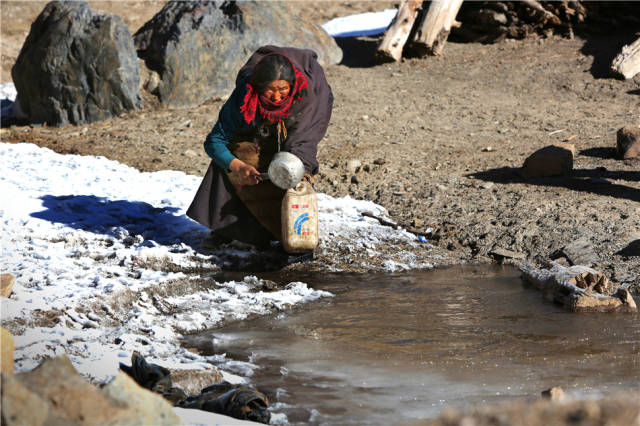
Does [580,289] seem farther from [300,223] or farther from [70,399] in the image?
[70,399]

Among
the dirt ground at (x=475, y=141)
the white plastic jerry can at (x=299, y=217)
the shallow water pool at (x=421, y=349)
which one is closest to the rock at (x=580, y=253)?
the dirt ground at (x=475, y=141)

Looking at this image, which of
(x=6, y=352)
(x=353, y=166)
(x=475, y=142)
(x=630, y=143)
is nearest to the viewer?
(x=6, y=352)

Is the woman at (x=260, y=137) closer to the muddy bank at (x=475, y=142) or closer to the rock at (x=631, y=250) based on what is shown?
the muddy bank at (x=475, y=142)

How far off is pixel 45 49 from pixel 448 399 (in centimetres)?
841

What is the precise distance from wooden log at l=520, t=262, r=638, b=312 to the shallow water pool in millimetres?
70

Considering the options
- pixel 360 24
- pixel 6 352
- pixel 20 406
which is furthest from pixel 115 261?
pixel 360 24

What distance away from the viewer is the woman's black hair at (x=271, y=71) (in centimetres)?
429

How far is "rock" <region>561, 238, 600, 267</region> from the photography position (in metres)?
4.78

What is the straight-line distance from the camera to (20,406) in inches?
75.1

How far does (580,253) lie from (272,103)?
229 cm

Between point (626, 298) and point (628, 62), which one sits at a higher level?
point (628, 62)

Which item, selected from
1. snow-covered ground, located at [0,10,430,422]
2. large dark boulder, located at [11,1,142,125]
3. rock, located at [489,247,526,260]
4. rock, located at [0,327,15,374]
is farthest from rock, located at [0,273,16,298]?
large dark boulder, located at [11,1,142,125]

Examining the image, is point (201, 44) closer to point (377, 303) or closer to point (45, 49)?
point (45, 49)

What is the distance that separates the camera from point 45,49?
9.58m
